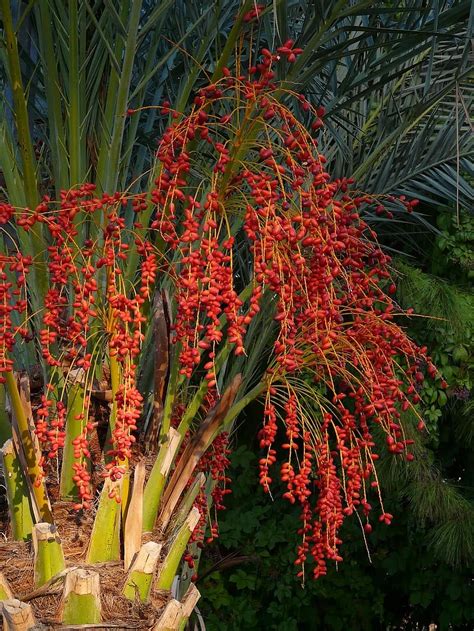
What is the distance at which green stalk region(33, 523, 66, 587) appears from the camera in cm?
249

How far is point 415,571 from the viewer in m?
5.84

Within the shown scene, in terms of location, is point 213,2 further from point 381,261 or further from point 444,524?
point 444,524

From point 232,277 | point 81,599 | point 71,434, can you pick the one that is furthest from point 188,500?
point 232,277

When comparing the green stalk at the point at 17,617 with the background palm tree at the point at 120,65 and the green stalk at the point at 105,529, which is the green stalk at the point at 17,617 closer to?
the green stalk at the point at 105,529

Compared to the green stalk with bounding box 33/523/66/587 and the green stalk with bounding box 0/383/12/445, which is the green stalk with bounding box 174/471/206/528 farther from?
the green stalk with bounding box 0/383/12/445

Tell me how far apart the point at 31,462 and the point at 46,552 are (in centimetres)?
26

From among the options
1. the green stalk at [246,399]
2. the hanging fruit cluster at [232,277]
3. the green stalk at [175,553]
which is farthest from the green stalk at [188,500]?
the hanging fruit cluster at [232,277]

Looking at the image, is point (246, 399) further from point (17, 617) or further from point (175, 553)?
point (17, 617)

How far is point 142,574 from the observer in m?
2.56

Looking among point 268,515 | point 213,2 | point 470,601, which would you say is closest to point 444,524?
point 470,601

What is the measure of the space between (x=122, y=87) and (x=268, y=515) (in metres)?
3.89

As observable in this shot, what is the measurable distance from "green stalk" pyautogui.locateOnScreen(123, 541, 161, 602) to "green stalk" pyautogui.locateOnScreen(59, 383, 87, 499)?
302mm

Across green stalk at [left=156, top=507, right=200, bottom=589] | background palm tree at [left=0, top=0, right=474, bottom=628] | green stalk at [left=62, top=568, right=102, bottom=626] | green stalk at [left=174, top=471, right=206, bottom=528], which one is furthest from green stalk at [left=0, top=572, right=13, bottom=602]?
background palm tree at [left=0, top=0, right=474, bottom=628]

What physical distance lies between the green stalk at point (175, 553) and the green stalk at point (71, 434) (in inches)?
13.0
